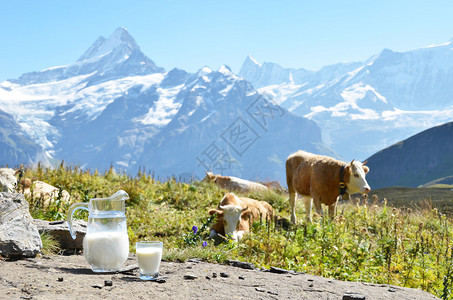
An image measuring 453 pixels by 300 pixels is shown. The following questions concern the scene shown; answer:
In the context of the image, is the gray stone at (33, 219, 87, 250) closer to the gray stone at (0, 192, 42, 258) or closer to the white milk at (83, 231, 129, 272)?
the gray stone at (0, 192, 42, 258)

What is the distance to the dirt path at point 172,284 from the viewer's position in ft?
12.5

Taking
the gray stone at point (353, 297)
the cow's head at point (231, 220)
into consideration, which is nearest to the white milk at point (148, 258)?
the gray stone at point (353, 297)

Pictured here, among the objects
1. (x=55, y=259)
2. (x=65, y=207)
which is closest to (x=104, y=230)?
(x=55, y=259)

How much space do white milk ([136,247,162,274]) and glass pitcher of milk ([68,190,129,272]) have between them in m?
0.25

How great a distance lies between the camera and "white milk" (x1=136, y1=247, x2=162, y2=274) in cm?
441

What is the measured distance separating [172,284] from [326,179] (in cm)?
780

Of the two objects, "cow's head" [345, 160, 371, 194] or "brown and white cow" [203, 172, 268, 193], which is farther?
"brown and white cow" [203, 172, 268, 193]

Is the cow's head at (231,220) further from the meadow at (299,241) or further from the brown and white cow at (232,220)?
the meadow at (299,241)

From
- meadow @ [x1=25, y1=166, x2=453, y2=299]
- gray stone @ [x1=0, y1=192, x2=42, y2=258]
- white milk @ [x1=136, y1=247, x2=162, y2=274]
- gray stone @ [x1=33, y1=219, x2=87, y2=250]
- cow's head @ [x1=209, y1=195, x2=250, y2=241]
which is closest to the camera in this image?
white milk @ [x1=136, y1=247, x2=162, y2=274]

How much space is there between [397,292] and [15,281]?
410 centimetres

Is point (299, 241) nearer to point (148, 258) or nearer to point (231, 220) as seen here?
point (231, 220)

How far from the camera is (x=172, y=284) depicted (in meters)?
4.46

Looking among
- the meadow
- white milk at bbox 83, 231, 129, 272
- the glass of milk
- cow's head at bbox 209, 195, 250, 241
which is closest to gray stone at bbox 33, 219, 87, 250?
the meadow

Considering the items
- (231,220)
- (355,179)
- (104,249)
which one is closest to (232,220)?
(231,220)
